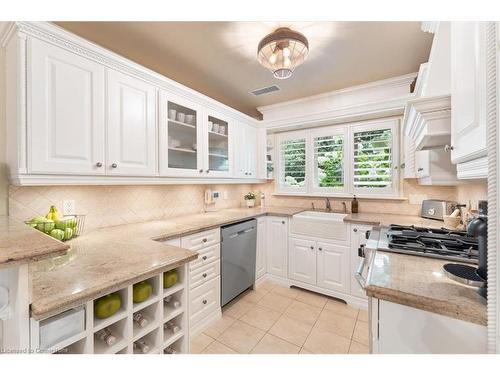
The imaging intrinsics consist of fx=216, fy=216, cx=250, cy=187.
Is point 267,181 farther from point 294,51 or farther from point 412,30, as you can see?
point 412,30

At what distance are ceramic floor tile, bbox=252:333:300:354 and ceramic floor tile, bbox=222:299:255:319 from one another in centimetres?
40

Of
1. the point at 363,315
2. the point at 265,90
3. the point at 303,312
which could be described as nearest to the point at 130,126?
the point at 265,90

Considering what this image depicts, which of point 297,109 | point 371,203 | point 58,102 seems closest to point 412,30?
point 297,109

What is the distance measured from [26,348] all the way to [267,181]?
2.99m

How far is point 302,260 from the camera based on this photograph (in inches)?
99.0

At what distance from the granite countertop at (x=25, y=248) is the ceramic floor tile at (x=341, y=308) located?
92.2 inches

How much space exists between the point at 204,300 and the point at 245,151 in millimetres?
1819

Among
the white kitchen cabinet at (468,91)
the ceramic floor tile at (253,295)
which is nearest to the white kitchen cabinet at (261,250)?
the ceramic floor tile at (253,295)

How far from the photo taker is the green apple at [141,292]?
3.22 feet

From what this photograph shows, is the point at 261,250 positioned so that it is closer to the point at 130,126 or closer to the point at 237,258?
the point at 237,258

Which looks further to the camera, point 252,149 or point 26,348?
point 252,149

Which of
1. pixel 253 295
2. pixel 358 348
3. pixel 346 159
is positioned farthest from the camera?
pixel 346 159

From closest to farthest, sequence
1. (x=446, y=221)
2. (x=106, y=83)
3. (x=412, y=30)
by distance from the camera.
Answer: (x=106, y=83)
(x=412, y=30)
(x=446, y=221)
